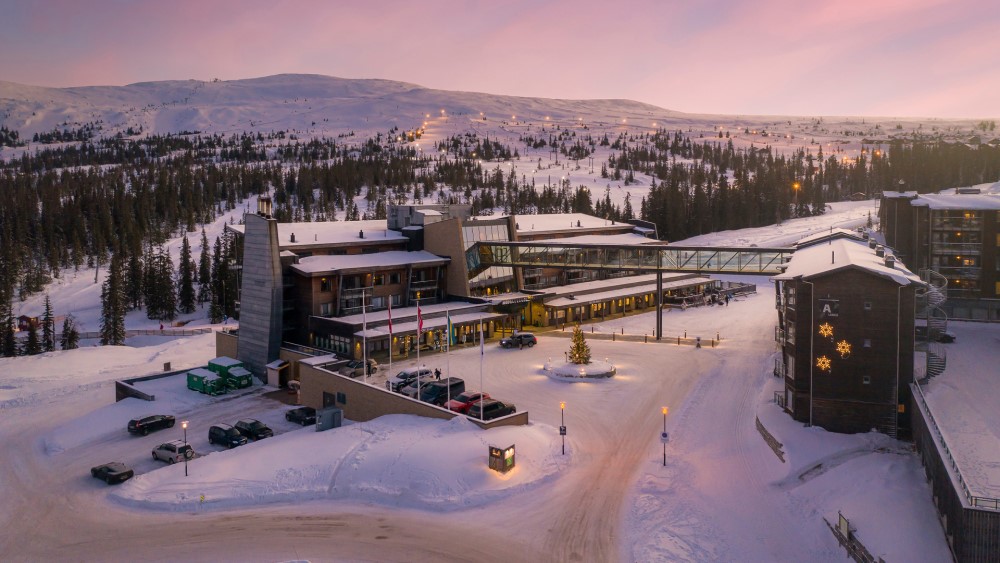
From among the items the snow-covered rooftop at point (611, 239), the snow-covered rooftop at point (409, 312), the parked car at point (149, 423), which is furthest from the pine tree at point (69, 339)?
the snow-covered rooftop at point (611, 239)

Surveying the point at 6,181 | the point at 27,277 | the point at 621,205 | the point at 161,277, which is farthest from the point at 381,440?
the point at 6,181

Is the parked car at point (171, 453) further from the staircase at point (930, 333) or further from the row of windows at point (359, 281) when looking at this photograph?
the staircase at point (930, 333)

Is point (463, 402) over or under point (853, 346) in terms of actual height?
under

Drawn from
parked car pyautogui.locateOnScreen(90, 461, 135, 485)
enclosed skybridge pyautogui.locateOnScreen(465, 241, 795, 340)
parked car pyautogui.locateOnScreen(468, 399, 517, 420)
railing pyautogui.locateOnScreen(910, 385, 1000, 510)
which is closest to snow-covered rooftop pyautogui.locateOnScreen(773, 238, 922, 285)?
railing pyautogui.locateOnScreen(910, 385, 1000, 510)

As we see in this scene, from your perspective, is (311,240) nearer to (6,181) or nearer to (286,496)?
(286,496)

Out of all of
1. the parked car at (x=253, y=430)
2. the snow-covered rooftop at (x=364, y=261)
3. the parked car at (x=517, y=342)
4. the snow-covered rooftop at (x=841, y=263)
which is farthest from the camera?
the parked car at (x=517, y=342)

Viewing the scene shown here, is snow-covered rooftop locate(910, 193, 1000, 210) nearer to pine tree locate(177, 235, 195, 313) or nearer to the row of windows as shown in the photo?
the row of windows

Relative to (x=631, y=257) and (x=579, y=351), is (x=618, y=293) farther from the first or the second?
(x=579, y=351)

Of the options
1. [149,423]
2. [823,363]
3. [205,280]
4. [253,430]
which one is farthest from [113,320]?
[823,363]
